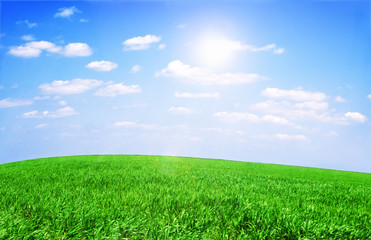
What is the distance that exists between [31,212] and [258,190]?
5.12 meters

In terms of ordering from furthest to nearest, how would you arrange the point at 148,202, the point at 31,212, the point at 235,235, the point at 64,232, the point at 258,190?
the point at 258,190, the point at 148,202, the point at 31,212, the point at 235,235, the point at 64,232

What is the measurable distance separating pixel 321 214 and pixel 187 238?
275cm

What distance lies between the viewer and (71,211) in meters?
3.52

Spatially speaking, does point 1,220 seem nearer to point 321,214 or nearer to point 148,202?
point 148,202

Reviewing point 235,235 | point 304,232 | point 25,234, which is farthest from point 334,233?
point 25,234

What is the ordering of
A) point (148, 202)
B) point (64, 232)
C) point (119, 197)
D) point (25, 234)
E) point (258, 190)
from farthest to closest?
point (258, 190) < point (119, 197) < point (148, 202) < point (64, 232) < point (25, 234)

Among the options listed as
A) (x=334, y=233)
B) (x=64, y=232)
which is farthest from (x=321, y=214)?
(x=64, y=232)

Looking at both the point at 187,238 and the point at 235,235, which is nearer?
the point at 187,238

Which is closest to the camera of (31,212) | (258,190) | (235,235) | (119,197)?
(235,235)

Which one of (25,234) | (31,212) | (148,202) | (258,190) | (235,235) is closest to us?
(25,234)

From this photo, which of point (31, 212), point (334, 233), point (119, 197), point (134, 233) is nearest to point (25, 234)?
point (31, 212)

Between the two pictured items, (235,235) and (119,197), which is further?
(119,197)

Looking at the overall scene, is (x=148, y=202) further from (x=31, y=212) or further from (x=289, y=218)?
(x=289, y=218)

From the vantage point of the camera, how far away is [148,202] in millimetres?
4102
